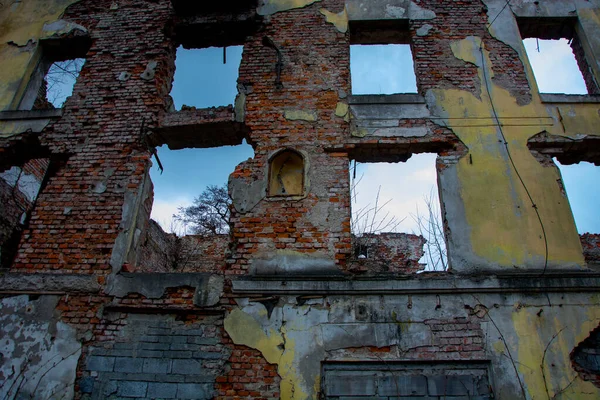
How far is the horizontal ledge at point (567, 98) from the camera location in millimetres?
6594

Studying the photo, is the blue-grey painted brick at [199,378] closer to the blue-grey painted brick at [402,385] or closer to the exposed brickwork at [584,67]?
the blue-grey painted brick at [402,385]

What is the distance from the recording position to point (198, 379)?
4.95m

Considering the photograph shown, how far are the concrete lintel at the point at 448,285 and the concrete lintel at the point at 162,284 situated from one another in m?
0.65

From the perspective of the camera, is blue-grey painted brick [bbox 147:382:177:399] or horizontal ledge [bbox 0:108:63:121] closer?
blue-grey painted brick [bbox 147:382:177:399]

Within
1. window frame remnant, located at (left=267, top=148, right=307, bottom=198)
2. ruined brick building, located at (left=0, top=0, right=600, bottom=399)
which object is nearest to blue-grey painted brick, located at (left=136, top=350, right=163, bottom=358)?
ruined brick building, located at (left=0, top=0, right=600, bottom=399)

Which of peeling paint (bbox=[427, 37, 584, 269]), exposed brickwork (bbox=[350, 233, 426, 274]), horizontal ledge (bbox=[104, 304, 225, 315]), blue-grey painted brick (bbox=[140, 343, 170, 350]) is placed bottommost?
blue-grey painted brick (bbox=[140, 343, 170, 350])

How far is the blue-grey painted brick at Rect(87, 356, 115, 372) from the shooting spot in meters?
5.07

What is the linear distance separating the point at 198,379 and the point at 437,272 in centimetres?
315

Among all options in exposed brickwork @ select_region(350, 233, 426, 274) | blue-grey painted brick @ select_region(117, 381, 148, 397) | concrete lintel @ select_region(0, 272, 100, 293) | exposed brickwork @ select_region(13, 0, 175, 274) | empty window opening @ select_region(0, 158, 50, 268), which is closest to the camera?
blue-grey painted brick @ select_region(117, 381, 148, 397)

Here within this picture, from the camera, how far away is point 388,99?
6.70 metres

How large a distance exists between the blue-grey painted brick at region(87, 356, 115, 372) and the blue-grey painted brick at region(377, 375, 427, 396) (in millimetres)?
3116

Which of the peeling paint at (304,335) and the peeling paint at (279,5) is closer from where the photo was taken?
the peeling paint at (304,335)

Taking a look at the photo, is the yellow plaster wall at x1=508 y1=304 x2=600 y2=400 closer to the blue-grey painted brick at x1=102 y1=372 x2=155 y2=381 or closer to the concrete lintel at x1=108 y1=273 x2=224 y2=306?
the concrete lintel at x1=108 y1=273 x2=224 y2=306

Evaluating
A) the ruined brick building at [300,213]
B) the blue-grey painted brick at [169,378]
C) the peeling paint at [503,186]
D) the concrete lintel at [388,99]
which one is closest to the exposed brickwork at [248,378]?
the ruined brick building at [300,213]
